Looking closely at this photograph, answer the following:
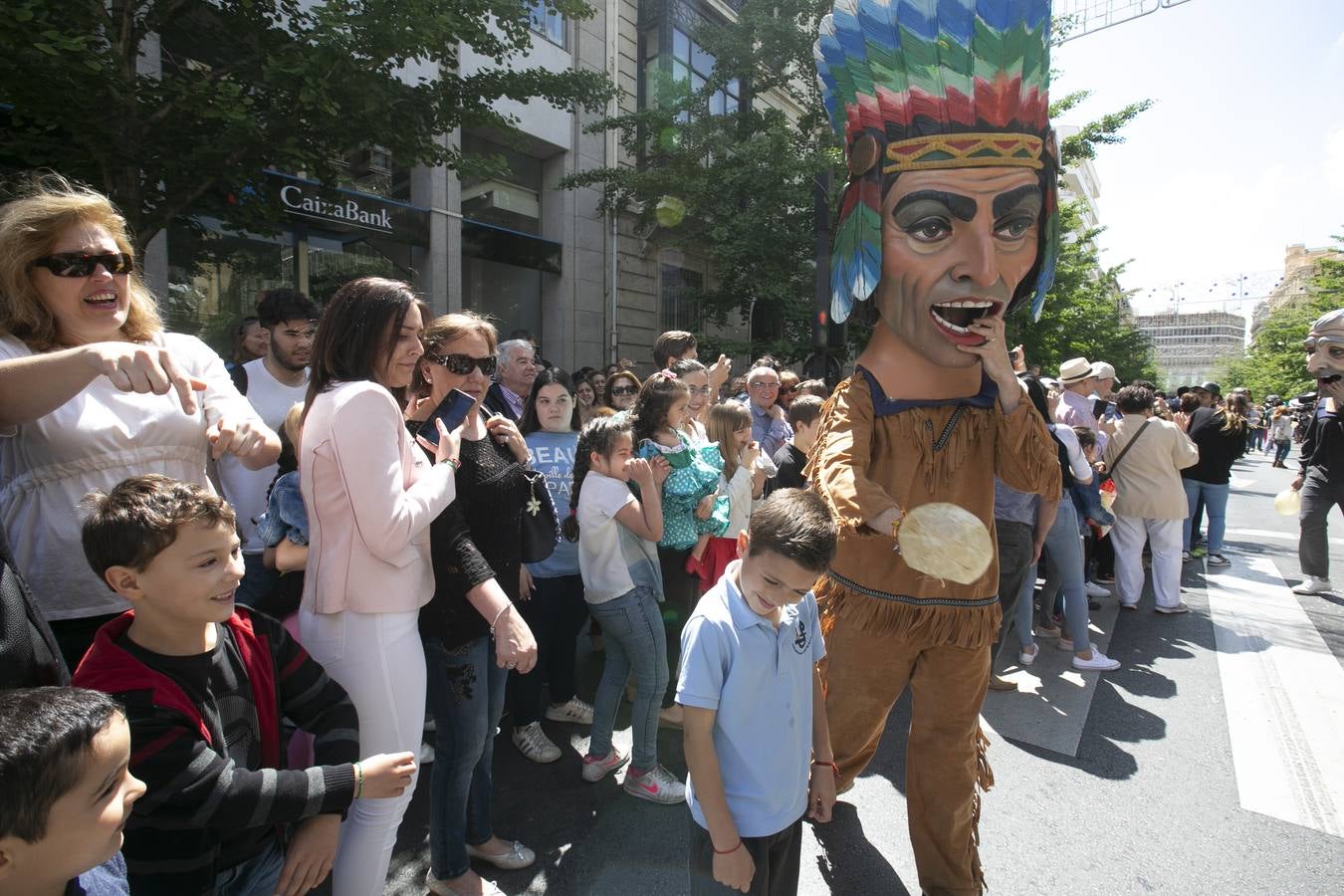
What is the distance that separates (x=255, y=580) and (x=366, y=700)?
3.79ft

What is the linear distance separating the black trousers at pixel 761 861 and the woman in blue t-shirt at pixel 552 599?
1.55 metres

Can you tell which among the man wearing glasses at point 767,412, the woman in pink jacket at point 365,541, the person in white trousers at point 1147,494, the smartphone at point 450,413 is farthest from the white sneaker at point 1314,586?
the woman in pink jacket at point 365,541

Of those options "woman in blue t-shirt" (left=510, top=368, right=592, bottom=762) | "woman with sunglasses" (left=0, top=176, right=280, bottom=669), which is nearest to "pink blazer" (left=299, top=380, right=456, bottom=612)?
"woman with sunglasses" (left=0, top=176, right=280, bottom=669)

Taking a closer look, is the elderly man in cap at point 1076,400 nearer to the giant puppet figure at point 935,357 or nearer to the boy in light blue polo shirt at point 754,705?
the giant puppet figure at point 935,357

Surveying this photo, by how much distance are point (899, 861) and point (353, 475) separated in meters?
2.29

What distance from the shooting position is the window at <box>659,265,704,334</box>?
45.6 ft

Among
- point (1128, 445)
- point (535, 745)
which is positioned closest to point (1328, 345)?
point (1128, 445)

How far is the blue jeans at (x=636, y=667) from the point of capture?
2.82 metres

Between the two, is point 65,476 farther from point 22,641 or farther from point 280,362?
point 280,362

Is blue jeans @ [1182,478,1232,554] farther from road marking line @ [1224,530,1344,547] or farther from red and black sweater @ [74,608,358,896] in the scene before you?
red and black sweater @ [74,608,358,896]

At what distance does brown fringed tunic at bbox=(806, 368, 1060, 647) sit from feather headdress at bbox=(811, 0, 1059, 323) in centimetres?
45

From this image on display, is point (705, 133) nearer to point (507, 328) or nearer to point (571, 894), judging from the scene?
point (507, 328)

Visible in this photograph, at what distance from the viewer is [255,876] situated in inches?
58.7

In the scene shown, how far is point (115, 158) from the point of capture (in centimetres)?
409
